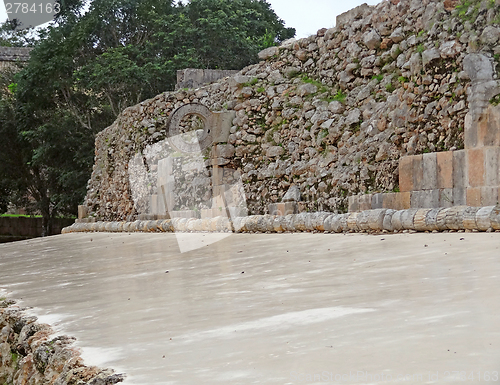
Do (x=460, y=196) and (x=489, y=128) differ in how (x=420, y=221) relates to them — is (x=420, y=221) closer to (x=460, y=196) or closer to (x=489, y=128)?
(x=460, y=196)

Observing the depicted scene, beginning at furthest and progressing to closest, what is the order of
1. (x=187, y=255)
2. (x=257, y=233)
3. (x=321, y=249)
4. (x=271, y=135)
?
(x=271, y=135)
(x=257, y=233)
(x=187, y=255)
(x=321, y=249)

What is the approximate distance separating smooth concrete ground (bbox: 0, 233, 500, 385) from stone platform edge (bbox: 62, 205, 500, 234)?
9.4 inches

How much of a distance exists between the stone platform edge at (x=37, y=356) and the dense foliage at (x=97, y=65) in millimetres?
16302

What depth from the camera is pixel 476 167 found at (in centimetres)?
632

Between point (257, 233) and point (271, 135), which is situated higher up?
point (271, 135)

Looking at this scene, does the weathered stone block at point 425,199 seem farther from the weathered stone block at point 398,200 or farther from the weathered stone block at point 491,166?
the weathered stone block at point 491,166

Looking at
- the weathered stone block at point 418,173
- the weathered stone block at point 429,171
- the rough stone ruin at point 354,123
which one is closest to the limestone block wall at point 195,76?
the rough stone ruin at point 354,123

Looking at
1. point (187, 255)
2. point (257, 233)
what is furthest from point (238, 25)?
point (187, 255)

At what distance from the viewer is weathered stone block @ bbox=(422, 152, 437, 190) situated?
6699 millimetres

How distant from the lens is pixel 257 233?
319 inches

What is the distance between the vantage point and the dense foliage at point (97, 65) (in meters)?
19.8

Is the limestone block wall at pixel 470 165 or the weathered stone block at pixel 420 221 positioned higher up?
the limestone block wall at pixel 470 165

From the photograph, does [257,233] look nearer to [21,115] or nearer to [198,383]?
[198,383]

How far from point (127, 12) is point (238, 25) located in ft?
14.0
